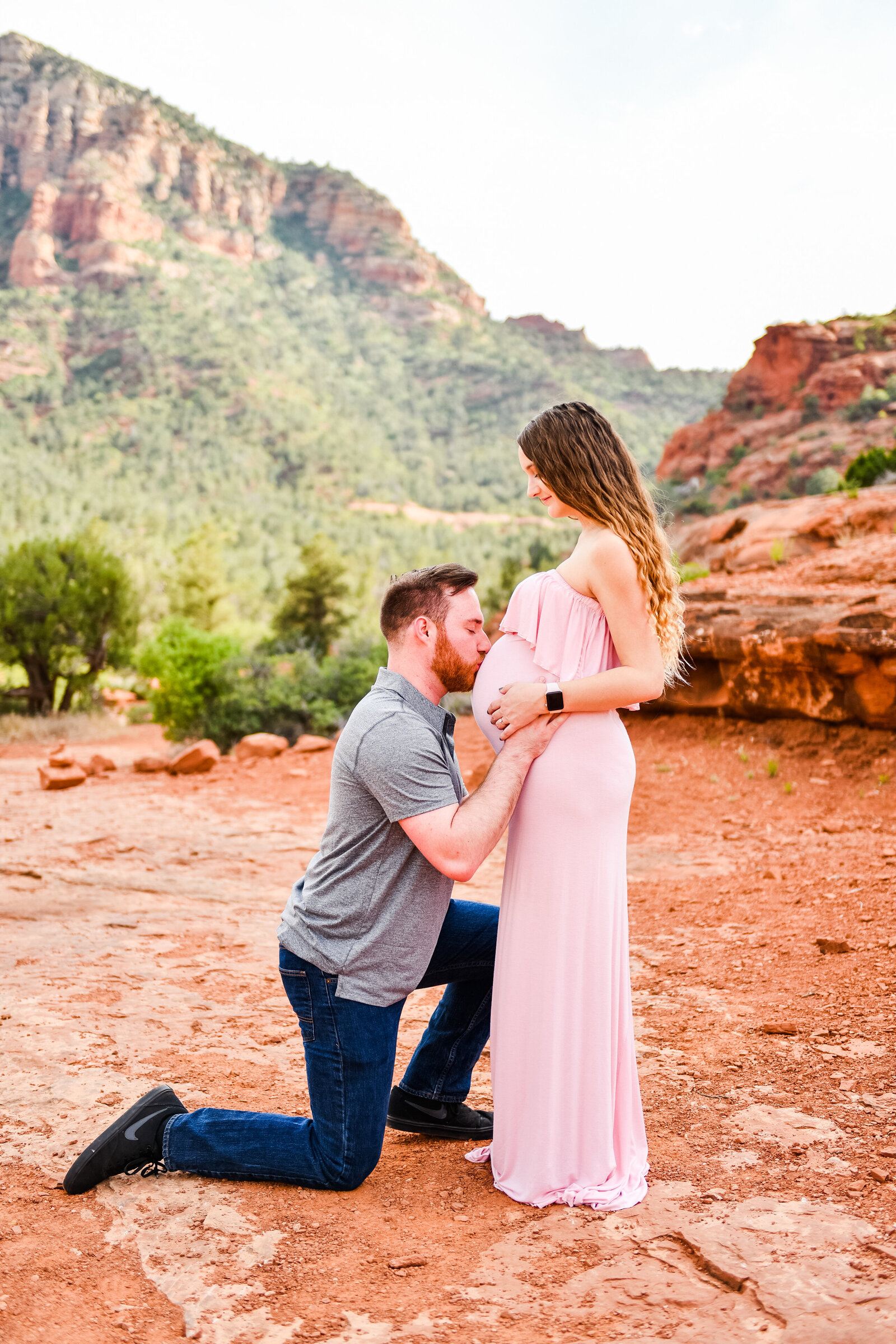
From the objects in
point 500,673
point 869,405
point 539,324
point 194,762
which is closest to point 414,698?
point 500,673

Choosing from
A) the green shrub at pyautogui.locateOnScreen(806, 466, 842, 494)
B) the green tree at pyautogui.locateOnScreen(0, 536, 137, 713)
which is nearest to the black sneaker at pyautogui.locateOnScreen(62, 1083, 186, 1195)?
the green tree at pyautogui.locateOnScreen(0, 536, 137, 713)

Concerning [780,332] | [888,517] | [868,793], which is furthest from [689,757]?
[780,332]

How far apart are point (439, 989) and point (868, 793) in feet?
13.3

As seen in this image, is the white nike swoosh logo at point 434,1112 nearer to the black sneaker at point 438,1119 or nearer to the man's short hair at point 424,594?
the black sneaker at point 438,1119

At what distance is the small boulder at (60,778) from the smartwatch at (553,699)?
830 cm

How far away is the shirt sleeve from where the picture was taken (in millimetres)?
2348

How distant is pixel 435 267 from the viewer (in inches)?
4097

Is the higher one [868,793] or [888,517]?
[888,517]

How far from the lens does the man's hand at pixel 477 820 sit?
2.30 m

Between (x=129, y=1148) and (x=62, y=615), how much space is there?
16134 mm

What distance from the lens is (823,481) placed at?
28188mm

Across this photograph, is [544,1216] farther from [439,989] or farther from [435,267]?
[435,267]

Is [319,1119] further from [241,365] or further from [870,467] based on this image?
[241,365]

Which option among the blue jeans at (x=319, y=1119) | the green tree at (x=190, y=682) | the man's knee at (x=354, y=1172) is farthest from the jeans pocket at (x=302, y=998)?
the green tree at (x=190, y=682)
